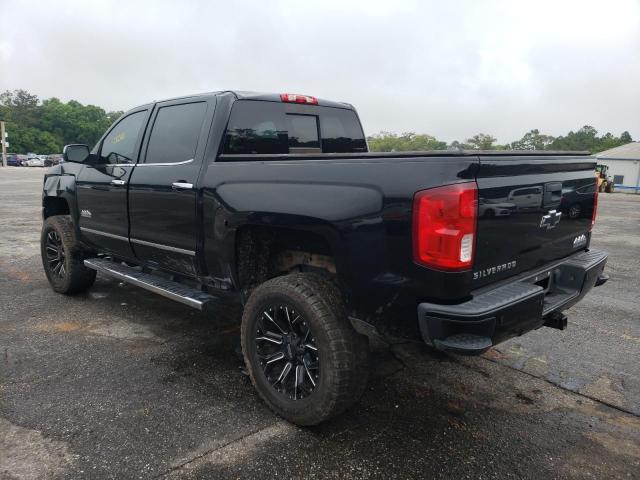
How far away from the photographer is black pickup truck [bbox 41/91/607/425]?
235cm

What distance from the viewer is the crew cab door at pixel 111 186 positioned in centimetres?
428

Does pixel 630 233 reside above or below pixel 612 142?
below

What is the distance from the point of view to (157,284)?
390 centimetres

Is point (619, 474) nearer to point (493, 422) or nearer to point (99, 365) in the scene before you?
point (493, 422)

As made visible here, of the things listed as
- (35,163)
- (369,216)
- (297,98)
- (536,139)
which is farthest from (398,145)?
(536,139)

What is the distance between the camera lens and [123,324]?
4566 millimetres

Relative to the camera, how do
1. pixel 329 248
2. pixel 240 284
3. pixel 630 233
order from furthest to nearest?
1. pixel 630 233
2. pixel 240 284
3. pixel 329 248

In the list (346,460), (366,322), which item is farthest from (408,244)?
(346,460)

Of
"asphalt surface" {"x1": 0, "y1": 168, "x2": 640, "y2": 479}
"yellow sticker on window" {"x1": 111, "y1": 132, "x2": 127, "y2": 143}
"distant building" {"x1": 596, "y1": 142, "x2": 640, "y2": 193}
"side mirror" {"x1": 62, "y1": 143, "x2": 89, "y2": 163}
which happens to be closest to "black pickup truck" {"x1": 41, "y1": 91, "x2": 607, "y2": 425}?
"yellow sticker on window" {"x1": 111, "y1": 132, "x2": 127, "y2": 143}

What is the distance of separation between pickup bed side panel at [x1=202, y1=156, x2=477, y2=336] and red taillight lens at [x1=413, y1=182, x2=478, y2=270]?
0.04 meters

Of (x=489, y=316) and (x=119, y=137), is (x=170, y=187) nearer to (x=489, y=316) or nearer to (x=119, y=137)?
(x=119, y=137)

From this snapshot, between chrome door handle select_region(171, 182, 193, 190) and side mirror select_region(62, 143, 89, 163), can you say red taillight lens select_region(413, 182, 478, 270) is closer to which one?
chrome door handle select_region(171, 182, 193, 190)

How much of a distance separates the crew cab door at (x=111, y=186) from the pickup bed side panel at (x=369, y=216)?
176 cm

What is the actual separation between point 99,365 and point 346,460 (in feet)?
6.80
